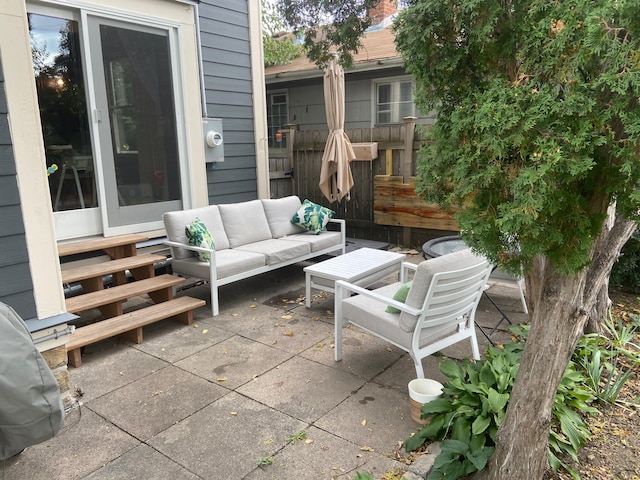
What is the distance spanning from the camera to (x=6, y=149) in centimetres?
259

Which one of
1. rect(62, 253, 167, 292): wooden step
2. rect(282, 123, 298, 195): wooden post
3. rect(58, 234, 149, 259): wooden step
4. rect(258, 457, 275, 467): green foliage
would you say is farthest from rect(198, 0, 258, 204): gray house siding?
rect(258, 457, 275, 467): green foliage

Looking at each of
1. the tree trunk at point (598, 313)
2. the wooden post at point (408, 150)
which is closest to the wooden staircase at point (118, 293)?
the tree trunk at point (598, 313)

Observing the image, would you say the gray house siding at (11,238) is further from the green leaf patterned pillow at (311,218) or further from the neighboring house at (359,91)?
the neighboring house at (359,91)

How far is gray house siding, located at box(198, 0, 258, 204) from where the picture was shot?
5.68 metres

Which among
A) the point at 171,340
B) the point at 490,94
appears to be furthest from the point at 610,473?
the point at 171,340

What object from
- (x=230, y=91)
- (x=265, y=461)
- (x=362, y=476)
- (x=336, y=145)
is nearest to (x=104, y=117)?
(x=230, y=91)

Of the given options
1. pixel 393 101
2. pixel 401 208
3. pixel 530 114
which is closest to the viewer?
pixel 530 114

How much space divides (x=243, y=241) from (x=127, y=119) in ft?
6.02

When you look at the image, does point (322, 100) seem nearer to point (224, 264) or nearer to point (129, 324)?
point (224, 264)

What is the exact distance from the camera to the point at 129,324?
380 centimetres

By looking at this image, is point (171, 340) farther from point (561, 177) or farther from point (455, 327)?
point (561, 177)

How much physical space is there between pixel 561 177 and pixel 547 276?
0.55 meters

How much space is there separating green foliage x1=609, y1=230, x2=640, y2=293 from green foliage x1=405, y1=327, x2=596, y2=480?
2579 mm

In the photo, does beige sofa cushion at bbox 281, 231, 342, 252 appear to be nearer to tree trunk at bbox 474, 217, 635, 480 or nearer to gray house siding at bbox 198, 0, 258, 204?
gray house siding at bbox 198, 0, 258, 204
